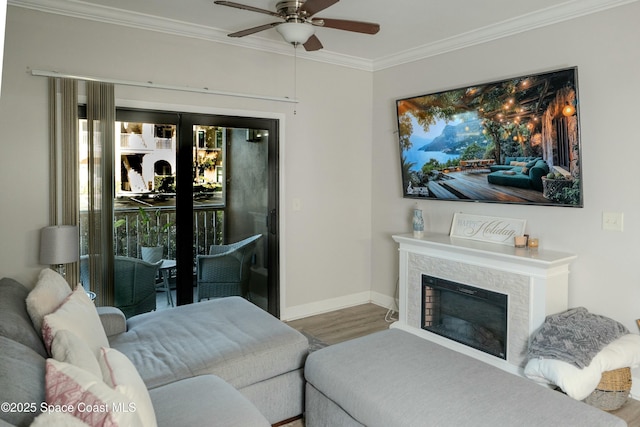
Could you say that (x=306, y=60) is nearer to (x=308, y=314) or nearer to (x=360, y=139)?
(x=360, y=139)

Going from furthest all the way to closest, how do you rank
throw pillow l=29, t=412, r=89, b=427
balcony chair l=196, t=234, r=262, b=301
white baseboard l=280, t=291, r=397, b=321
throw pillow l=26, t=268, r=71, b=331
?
1. white baseboard l=280, t=291, r=397, b=321
2. balcony chair l=196, t=234, r=262, b=301
3. throw pillow l=26, t=268, r=71, b=331
4. throw pillow l=29, t=412, r=89, b=427

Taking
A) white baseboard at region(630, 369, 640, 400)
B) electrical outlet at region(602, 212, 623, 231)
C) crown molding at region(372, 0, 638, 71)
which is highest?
crown molding at region(372, 0, 638, 71)

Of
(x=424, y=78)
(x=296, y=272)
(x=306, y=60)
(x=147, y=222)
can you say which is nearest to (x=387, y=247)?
(x=296, y=272)

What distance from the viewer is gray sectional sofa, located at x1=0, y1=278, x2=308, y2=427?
1.68 m

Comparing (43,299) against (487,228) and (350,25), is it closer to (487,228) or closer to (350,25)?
(350,25)

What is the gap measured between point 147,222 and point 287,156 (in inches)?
56.9

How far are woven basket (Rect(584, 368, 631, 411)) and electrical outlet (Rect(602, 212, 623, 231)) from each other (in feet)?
2.99

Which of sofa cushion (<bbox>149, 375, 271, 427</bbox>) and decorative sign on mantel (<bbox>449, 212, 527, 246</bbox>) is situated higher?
decorative sign on mantel (<bbox>449, 212, 527, 246</bbox>)

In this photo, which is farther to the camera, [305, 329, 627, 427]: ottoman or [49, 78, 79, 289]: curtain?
[49, 78, 79, 289]: curtain

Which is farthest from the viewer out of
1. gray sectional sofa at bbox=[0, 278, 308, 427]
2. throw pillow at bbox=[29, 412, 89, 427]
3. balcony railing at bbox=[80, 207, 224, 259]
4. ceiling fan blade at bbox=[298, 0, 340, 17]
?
balcony railing at bbox=[80, 207, 224, 259]

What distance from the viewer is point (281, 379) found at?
2545mm

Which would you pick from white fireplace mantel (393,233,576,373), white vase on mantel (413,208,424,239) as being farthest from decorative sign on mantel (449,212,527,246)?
white vase on mantel (413,208,424,239)

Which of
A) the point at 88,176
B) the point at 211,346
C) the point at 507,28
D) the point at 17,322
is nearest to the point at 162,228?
the point at 88,176

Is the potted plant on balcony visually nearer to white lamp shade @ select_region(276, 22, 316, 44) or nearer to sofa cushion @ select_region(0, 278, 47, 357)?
sofa cushion @ select_region(0, 278, 47, 357)
